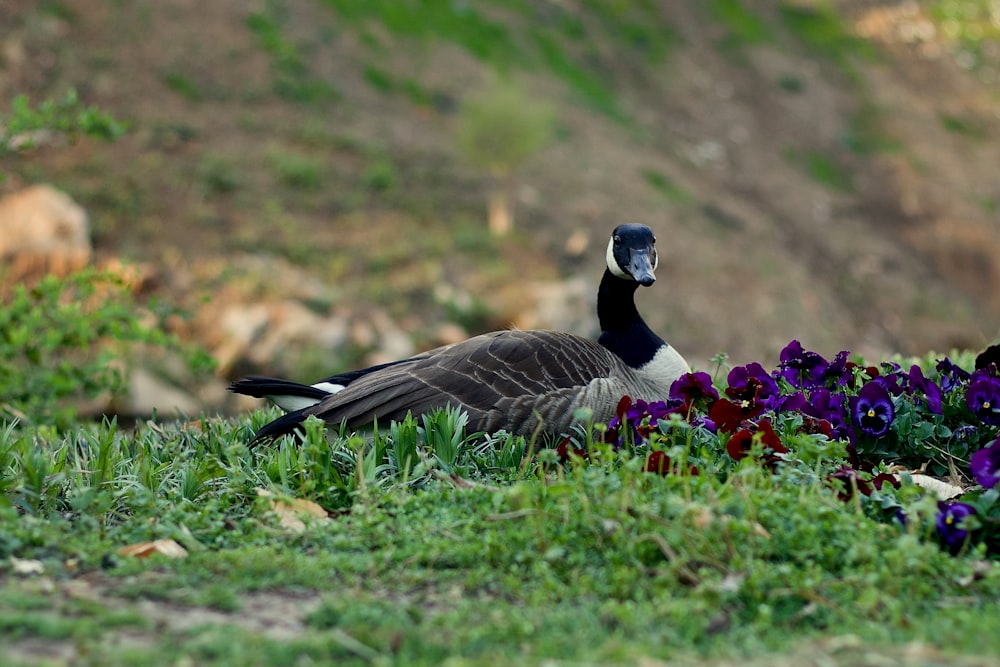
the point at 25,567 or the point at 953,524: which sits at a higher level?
the point at 953,524

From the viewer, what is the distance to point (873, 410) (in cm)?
468

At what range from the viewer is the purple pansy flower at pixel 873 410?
4.66 metres

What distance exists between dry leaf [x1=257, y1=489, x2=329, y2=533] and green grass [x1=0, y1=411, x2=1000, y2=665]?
2.4 inches

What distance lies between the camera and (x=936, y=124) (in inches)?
1188

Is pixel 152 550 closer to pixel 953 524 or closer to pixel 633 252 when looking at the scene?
pixel 953 524

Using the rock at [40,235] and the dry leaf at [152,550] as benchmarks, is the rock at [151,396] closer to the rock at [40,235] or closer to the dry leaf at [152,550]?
the rock at [40,235]

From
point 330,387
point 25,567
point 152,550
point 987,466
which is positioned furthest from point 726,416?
point 25,567

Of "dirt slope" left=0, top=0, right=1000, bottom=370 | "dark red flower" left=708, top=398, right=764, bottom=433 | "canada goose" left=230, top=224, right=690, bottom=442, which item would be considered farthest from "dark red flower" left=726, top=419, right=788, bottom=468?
"dirt slope" left=0, top=0, right=1000, bottom=370

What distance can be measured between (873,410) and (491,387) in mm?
Answer: 1836

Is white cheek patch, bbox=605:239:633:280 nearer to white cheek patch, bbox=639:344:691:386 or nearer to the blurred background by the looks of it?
white cheek patch, bbox=639:344:691:386

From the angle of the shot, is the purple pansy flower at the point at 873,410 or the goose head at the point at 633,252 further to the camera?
the goose head at the point at 633,252

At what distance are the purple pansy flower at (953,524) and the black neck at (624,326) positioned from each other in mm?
2551

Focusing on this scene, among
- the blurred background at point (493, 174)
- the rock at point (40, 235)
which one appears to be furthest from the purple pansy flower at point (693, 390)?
the rock at point (40, 235)

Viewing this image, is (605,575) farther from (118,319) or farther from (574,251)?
(574,251)
